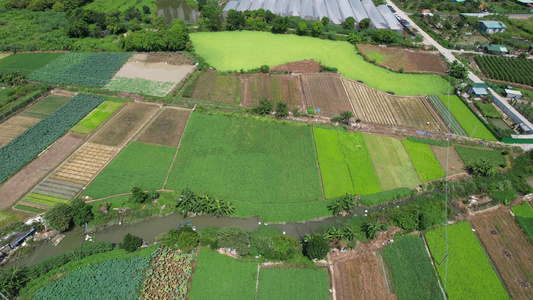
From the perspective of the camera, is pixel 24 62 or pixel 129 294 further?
pixel 24 62

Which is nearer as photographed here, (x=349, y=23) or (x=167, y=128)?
(x=167, y=128)

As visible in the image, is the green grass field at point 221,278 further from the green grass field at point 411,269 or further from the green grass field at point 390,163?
the green grass field at point 390,163

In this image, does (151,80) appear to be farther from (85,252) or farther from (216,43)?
(85,252)

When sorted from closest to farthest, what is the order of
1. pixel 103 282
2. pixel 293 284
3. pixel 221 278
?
1. pixel 103 282
2. pixel 293 284
3. pixel 221 278

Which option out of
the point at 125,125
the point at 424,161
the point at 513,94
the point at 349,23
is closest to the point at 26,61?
the point at 125,125

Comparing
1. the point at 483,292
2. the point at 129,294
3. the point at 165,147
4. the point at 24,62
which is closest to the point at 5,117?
the point at 24,62

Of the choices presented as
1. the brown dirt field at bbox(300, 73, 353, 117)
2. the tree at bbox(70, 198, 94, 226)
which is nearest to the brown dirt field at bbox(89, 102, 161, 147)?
the tree at bbox(70, 198, 94, 226)

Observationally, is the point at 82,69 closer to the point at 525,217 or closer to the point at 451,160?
the point at 451,160
